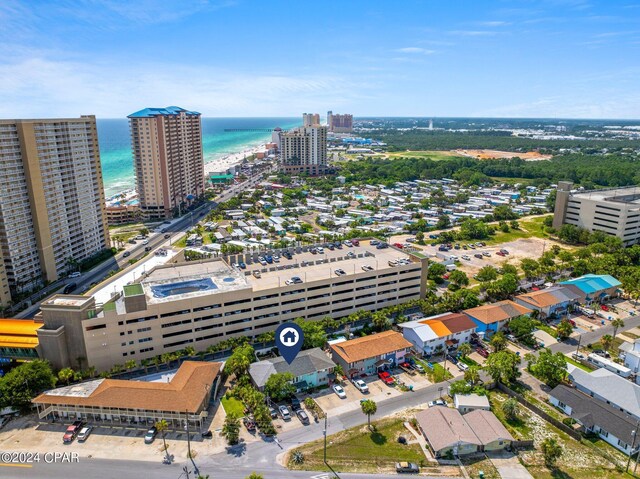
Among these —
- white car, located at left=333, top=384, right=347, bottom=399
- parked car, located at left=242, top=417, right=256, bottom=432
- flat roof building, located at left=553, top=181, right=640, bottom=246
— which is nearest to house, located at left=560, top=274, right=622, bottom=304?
flat roof building, located at left=553, top=181, right=640, bottom=246

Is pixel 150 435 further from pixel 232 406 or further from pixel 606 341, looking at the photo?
pixel 606 341

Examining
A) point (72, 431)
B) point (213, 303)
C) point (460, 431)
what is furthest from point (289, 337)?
point (72, 431)

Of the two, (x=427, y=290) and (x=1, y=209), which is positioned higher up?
(x=1, y=209)

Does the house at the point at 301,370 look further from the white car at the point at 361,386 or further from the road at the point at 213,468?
the road at the point at 213,468

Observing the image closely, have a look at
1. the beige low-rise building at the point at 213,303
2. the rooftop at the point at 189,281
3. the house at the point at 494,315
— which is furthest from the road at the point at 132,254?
the house at the point at 494,315

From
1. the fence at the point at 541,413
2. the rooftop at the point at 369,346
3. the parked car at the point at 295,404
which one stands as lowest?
the fence at the point at 541,413

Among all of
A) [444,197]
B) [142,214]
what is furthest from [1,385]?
[444,197]

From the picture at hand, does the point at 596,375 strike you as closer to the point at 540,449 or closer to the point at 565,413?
the point at 565,413
